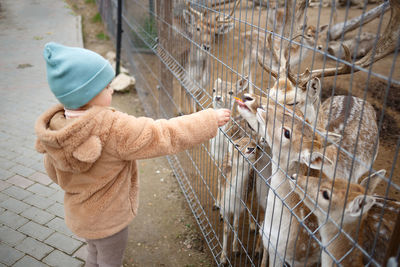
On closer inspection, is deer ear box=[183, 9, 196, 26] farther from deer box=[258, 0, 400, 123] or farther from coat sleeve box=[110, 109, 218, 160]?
coat sleeve box=[110, 109, 218, 160]

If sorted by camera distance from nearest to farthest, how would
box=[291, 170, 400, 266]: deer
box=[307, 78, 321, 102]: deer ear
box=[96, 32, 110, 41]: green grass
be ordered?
box=[291, 170, 400, 266]: deer → box=[307, 78, 321, 102]: deer ear → box=[96, 32, 110, 41]: green grass

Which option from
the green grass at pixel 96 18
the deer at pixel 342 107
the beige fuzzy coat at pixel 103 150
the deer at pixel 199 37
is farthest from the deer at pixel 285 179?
the green grass at pixel 96 18

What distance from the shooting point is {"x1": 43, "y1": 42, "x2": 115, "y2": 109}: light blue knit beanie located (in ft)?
6.56

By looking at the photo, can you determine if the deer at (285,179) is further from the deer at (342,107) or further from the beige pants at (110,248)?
the beige pants at (110,248)

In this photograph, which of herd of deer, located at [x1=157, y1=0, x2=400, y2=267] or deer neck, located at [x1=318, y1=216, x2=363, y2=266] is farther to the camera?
deer neck, located at [x1=318, y1=216, x2=363, y2=266]

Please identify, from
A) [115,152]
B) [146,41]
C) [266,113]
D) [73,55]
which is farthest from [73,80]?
[146,41]

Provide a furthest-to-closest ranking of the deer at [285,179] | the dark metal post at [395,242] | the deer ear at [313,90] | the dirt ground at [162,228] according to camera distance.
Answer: the deer ear at [313,90] → the dirt ground at [162,228] → the deer at [285,179] → the dark metal post at [395,242]

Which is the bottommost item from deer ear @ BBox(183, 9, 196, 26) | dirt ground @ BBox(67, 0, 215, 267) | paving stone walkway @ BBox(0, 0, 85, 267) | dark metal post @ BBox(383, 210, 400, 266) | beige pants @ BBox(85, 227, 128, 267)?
dirt ground @ BBox(67, 0, 215, 267)

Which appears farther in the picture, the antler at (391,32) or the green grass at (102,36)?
the green grass at (102,36)

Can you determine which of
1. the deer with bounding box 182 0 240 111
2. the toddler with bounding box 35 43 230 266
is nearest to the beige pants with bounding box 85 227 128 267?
the toddler with bounding box 35 43 230 266

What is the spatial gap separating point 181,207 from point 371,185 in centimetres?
240

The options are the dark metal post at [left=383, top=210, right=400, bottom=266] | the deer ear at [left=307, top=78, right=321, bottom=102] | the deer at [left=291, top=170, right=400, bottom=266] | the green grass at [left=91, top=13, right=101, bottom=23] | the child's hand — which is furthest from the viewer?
the green grass at [left=91, top=13, right=101, bottom=23]

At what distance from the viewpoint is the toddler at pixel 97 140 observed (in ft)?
6.64

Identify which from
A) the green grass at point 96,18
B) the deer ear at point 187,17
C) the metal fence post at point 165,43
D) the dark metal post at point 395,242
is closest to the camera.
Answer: the dark metal post at point 395,242
